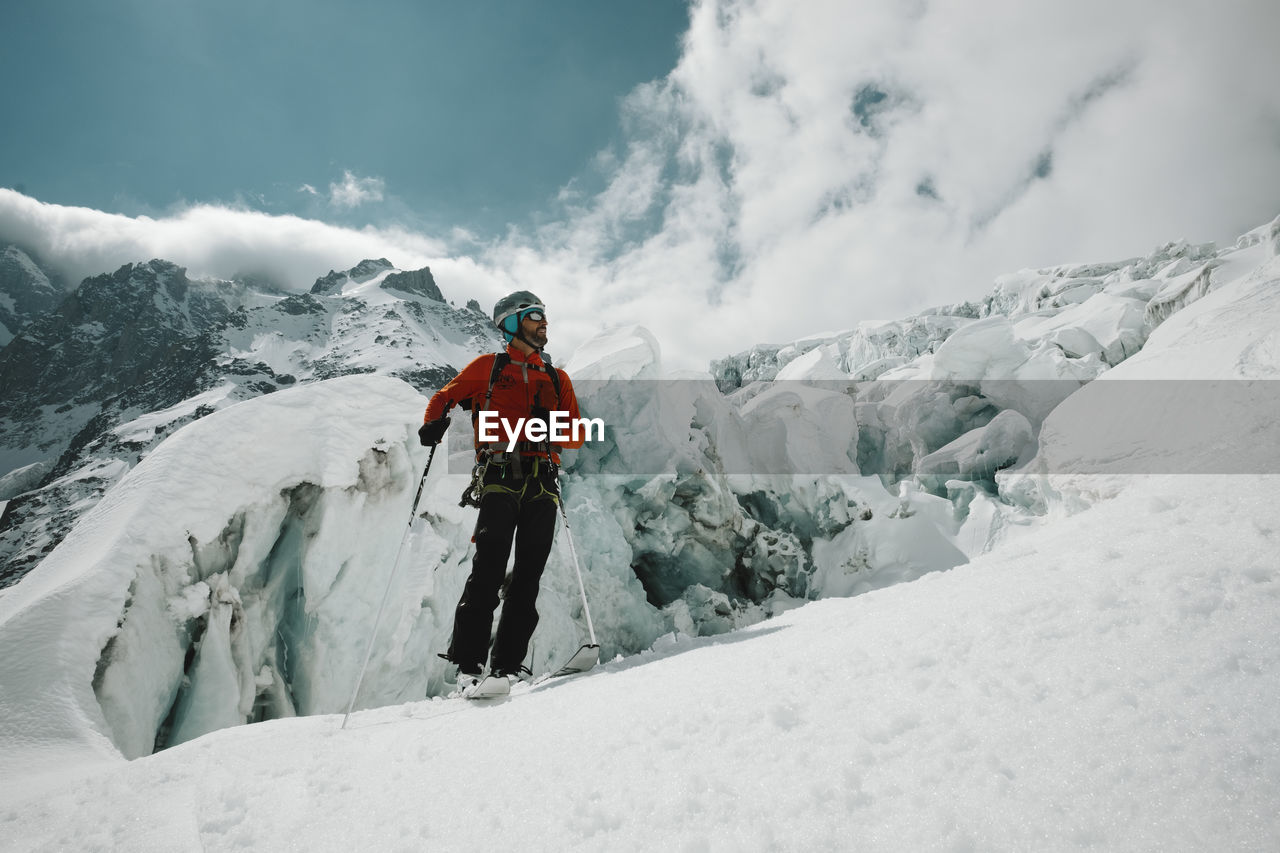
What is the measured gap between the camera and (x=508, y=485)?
3.16 m

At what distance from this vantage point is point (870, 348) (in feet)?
145

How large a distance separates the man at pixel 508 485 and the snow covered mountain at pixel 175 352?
65.9 m

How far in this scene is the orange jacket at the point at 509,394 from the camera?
3.34 metres

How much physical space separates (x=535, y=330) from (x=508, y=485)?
3.41 ft

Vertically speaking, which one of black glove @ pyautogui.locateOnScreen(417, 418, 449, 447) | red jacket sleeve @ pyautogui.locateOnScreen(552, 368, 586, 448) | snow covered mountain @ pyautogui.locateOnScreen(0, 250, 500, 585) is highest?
snow covered mountain @ pyautogui.locateOnScreen(0, 250, 500, 585)

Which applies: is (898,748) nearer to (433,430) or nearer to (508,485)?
(508,485)

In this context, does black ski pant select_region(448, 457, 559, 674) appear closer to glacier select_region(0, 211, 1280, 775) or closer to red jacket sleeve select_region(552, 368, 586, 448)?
red jacket sleeve select_region(552, 368, 586, 448)

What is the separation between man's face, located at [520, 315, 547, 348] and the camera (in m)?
3.55

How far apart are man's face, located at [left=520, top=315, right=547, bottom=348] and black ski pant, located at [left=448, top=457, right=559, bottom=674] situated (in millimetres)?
798

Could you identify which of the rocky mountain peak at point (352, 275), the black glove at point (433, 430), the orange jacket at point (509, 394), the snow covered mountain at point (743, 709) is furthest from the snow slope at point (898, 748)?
the rocky mountain peak at point (352, 275)

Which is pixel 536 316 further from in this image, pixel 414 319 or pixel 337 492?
pixel 414 319

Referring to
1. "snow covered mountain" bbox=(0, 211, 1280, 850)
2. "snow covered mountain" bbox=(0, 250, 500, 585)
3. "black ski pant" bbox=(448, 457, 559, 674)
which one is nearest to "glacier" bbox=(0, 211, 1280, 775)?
"snow covered mountain" bbox=(0, 211, 1280, 850)

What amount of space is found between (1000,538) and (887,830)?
44.5 ft

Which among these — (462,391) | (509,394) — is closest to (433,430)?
(462,391)
